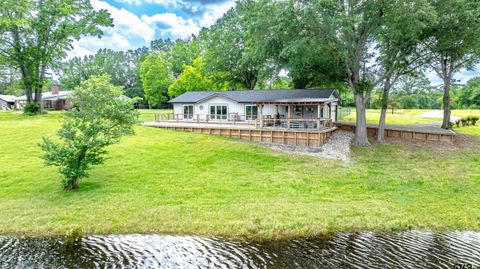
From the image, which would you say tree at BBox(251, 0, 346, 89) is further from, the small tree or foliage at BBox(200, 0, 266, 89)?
foliage at BBox(200, 0, 266, 89)

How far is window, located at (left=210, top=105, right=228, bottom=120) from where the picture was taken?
30.5 meters

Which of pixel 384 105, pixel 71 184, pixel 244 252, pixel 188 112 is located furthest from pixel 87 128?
pixel 384 105

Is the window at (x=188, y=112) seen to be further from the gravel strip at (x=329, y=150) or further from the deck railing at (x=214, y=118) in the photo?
the gravel strip at (x=329, y=150)

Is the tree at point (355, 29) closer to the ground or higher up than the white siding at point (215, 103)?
higher up

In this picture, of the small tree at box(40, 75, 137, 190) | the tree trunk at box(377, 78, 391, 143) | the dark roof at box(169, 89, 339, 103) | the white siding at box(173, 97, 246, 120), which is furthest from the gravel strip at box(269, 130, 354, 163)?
the small tree at box(40, 75, 137, 190)

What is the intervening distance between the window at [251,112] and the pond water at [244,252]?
20636 millimetres

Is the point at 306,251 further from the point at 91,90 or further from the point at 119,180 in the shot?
the point at 91,90

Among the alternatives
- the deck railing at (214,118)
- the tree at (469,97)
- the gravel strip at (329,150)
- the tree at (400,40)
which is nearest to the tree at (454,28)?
the tree at (400,40)

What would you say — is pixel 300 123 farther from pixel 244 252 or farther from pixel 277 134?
pixel 244 252

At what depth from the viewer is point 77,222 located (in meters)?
9.59

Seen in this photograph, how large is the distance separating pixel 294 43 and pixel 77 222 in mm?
15535

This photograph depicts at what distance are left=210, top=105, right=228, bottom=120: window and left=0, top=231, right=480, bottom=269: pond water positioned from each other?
22115 millimetres

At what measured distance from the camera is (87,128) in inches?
477

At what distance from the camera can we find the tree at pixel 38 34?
1267 inches
